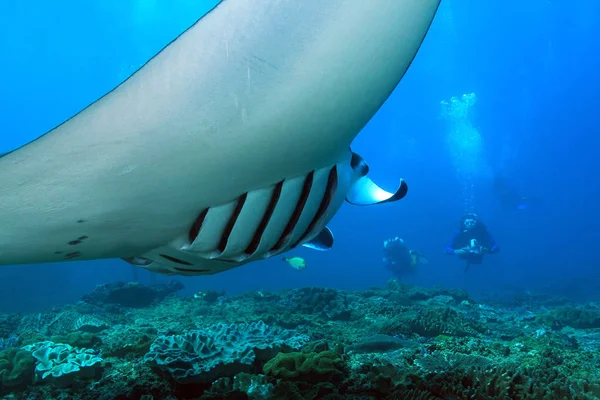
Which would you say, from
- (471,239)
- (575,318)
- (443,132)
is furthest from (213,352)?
(443,132)

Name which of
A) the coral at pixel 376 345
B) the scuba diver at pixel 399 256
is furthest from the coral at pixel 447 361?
the scuba diver at pixel 399 256

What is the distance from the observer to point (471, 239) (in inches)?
611

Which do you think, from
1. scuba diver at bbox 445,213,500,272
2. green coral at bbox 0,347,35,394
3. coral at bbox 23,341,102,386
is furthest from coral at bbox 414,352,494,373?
scuba diver at bbox 445,213,500,272

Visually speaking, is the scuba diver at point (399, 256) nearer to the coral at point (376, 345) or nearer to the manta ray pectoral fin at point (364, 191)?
the coral at point (376, 345)

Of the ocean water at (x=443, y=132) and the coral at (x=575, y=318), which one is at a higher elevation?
the ocean water at (x=443, y=132)

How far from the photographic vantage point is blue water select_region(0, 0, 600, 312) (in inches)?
1602

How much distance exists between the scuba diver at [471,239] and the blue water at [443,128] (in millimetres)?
7234

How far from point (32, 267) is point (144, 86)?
2366 cm

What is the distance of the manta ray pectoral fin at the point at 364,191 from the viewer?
208cm

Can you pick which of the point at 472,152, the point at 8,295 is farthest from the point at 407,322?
the point at 472,152

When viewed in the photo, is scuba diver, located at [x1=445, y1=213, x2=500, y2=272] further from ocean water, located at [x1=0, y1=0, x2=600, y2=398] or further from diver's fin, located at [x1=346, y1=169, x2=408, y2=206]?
diver's fin, located at [x1=346, y1=169, x2=408, y2=206]

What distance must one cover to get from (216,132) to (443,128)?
3313 inches

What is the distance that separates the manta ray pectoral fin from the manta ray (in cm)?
62

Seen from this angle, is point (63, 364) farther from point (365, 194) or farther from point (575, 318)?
point (575, 318)
